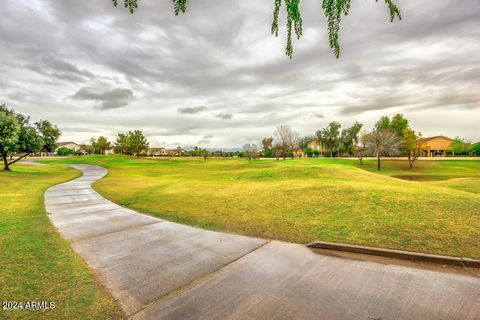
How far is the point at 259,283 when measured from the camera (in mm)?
3877

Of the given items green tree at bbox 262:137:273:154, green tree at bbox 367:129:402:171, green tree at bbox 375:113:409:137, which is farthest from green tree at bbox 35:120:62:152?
green tree at bbox 262:137:273:154

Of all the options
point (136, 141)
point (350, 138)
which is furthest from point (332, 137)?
point (136, 141)

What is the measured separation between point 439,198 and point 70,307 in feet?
39.6

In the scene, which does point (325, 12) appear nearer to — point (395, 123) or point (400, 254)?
point (400, 254)

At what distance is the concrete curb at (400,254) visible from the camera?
14.8 feet

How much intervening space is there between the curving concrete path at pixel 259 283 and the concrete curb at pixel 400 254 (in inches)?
20.0

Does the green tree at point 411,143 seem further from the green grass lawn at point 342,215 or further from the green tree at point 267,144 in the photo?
the green tree at point 267,144

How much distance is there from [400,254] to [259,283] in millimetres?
3321

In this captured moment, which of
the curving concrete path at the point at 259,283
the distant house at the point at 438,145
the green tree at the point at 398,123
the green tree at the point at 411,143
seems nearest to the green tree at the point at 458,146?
the distant house at the point at 438,145

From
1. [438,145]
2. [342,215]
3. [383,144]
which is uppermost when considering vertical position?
[438,145]

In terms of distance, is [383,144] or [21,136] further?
[383,144]

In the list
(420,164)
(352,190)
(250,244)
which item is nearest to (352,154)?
(420,164)

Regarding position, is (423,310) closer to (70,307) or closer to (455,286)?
(455,286)

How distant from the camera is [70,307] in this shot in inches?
128
